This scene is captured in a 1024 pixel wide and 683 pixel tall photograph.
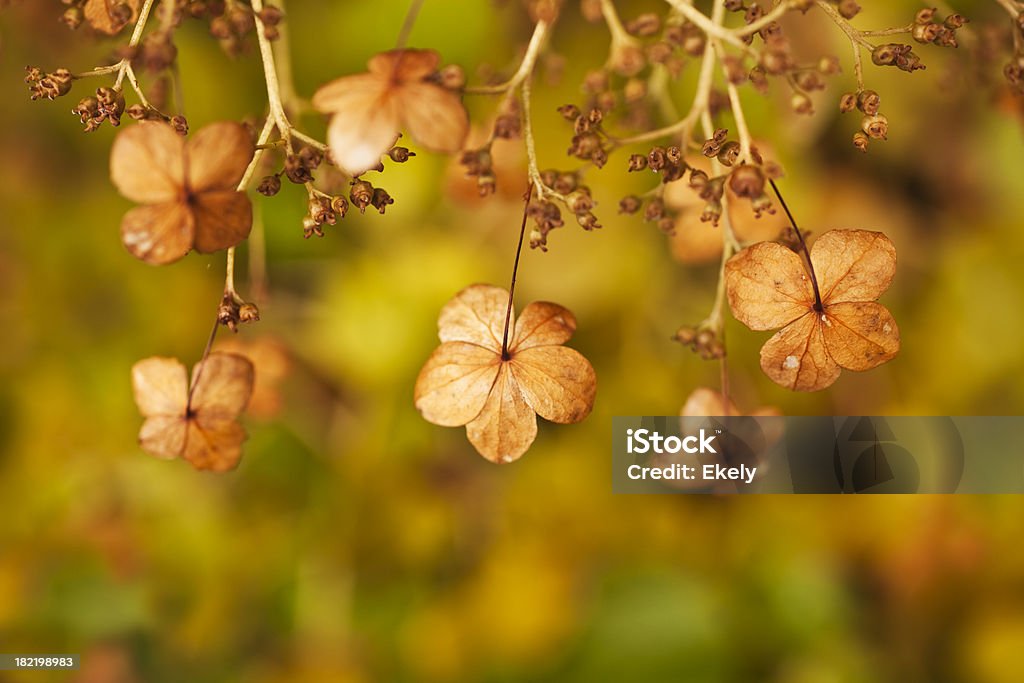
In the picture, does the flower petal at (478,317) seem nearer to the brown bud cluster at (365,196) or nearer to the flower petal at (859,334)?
the brown bud cluster at (365,196)

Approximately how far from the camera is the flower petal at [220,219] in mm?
464

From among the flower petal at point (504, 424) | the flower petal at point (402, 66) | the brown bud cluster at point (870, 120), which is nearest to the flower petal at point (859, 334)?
the brown bud cluster at point (870, 120)

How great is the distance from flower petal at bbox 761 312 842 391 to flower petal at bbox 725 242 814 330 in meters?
0.01

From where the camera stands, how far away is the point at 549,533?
1.23 m

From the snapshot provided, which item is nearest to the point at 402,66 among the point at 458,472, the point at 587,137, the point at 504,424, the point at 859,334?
the point at 587,137

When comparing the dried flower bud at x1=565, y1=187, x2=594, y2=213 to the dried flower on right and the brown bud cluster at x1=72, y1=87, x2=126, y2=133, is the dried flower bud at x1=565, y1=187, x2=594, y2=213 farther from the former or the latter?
the brown bud cluster at x1=72, y1=87, x2=126, y2=133

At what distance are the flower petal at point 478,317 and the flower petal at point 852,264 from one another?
224 mm

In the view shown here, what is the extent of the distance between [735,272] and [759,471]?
26 cm

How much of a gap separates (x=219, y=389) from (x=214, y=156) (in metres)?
0.20

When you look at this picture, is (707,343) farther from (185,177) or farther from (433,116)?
(185,177)

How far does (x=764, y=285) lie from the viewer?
521 millimetres

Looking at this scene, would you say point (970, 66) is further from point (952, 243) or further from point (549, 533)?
point (549, 533)

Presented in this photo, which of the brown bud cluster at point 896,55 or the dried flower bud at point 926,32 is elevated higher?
the dried flower bud at point 926,32

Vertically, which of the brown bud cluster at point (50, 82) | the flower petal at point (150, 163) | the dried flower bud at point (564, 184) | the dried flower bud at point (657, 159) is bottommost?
the flower petal at point (150, 163)
